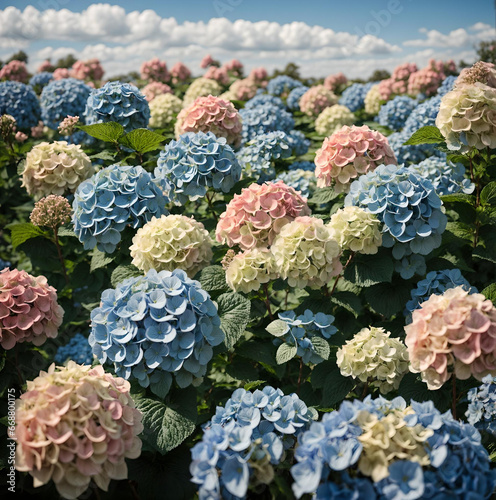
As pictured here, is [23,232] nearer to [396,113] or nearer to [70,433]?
[70,433]

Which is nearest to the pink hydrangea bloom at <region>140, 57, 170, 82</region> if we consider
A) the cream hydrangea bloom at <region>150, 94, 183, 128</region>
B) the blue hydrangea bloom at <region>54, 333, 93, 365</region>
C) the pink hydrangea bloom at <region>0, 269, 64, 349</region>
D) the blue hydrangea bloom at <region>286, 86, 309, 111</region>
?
the blue hydrangea bloom at <region>286, 86, 309, 111</region>

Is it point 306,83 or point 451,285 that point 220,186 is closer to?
point 451,285

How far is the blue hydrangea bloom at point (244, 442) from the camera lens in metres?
1.66

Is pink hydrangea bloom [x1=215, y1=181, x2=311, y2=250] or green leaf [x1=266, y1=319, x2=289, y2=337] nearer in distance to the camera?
green leaf [x1=266, y1=319, x2=289, y2=337]

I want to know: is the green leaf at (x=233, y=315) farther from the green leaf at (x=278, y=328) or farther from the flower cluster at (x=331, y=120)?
the flower cluster at (x=331, y=120)

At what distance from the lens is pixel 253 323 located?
3.25 metres

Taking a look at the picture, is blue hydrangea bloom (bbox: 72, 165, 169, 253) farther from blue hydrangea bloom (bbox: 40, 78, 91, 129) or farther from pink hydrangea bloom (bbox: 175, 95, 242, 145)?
blue hydrangea bloom (bbox: 40, 78, 91, 129)

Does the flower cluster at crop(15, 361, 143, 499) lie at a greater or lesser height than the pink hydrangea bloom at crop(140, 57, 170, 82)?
lesser

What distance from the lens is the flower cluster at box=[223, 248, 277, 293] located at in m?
2.74

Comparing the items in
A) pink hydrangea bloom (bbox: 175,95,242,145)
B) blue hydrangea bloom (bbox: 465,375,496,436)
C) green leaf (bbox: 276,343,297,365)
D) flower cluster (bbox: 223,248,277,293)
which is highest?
pink hydrangea bloom (bbox: 175,95,242,145)

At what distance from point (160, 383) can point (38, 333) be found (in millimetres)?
898

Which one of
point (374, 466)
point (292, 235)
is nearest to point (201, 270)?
point (292, 235)

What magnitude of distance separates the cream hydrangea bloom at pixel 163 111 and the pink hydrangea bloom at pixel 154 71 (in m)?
3.75

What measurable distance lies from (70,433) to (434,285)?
1.98 metres
